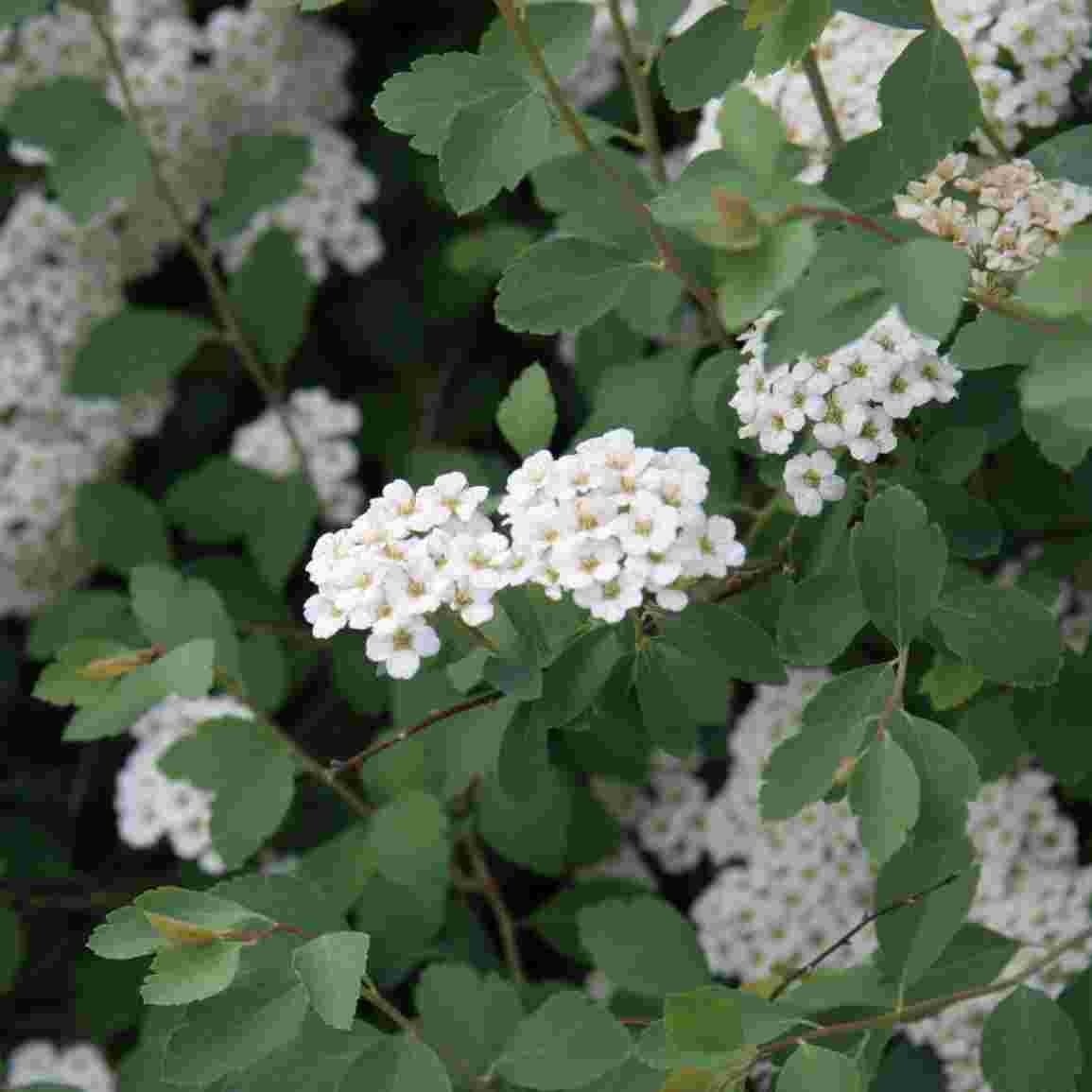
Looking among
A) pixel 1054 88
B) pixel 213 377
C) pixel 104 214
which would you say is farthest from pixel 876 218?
pixel 213 377

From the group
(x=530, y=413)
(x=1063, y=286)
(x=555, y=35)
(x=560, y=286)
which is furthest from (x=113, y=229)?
(x=1063, y=286)

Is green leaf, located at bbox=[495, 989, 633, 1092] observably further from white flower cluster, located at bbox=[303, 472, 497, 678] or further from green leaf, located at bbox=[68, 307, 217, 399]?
green leaf, located at bbox=[68, 307, 217, 399]

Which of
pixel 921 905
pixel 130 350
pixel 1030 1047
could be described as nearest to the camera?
pixel 1030 1047

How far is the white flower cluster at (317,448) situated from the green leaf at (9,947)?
813 millimetres

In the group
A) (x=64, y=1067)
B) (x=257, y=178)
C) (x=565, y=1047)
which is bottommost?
(x=64, y=1067)

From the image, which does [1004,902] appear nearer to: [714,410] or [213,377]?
[714,410]

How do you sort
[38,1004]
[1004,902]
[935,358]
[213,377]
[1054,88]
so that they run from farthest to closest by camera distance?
[213,377], [38,1004], [1004,902], [1054,88], [935,358]

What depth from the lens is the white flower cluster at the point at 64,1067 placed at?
9.14ft

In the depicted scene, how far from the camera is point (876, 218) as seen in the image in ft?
5.02

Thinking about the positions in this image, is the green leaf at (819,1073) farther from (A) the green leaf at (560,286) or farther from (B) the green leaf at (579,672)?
(A) the green leaf at (560,286)

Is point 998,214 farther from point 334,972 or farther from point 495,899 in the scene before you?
point 495,899

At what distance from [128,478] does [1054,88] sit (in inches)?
77.5

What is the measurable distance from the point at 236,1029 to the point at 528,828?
923 mm

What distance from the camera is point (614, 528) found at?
1.56 metres
